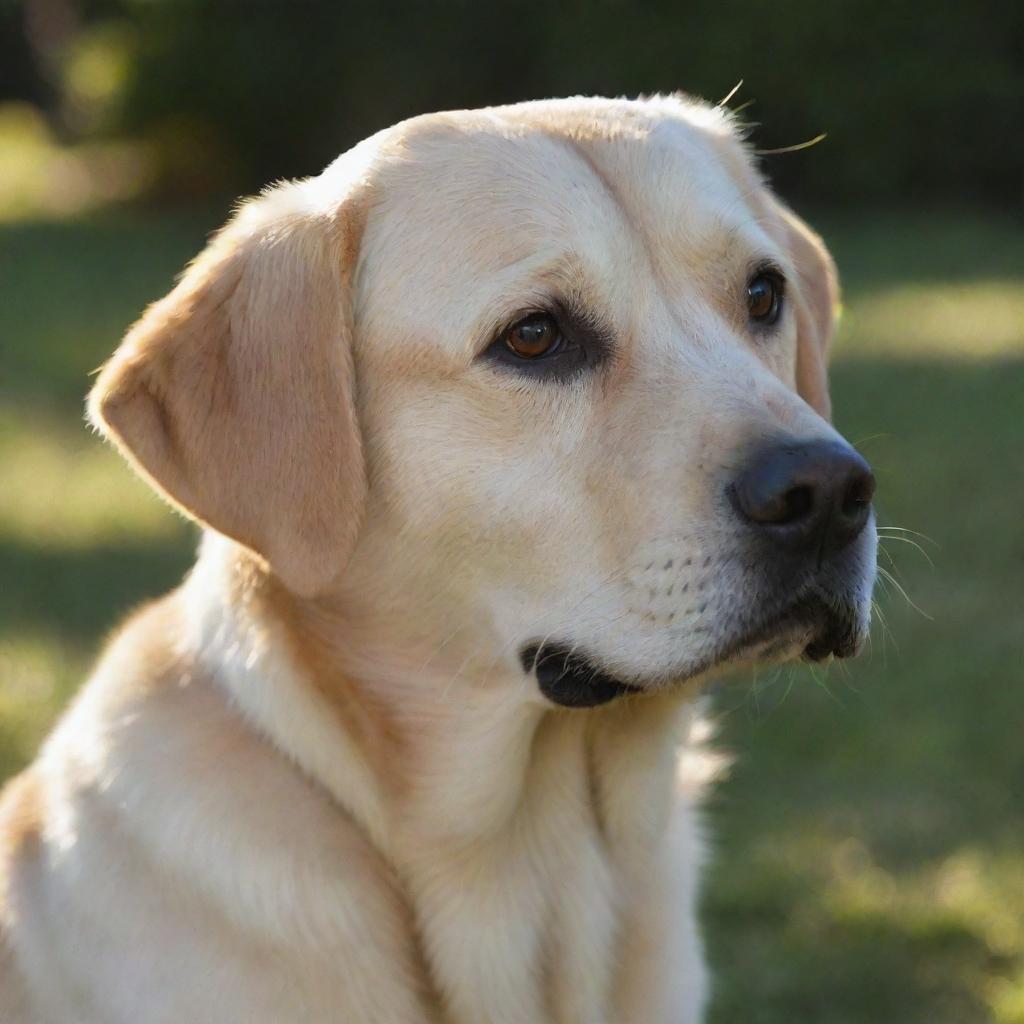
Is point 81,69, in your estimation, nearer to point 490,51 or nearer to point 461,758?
point 490,51

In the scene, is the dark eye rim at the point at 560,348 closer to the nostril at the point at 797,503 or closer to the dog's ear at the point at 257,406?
the dog's ear at the point at 257,406

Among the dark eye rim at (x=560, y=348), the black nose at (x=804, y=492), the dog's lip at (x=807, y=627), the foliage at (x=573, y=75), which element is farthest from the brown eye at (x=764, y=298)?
the foliage at (x=573, y=75)

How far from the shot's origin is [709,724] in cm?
374

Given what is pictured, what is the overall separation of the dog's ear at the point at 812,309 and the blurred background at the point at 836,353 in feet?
1.77

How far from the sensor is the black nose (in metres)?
2.78

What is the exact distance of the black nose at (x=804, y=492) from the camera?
278cm

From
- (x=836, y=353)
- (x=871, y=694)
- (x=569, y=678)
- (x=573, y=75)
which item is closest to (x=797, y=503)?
(x=569, y=678)

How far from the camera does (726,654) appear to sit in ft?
9.58

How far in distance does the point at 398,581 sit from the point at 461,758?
0.38m

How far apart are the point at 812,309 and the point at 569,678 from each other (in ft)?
4.47

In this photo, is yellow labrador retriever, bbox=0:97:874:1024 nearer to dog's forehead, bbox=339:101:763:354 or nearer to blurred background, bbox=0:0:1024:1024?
dog's forehead, bbox=339:101:763:354

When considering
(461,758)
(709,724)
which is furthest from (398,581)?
(709,724)

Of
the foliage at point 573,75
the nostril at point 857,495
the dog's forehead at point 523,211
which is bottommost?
the foliage at point 573,75

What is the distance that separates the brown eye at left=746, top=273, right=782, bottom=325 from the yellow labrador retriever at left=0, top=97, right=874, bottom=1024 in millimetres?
85
